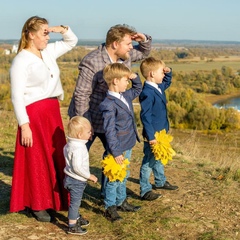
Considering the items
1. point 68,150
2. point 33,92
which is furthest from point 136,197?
point 33,92

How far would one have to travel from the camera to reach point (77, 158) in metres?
3.62

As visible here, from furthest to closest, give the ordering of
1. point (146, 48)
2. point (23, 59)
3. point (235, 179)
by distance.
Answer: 1. point (235, 179)
2. point (146, 48)
3. point (23, 59)

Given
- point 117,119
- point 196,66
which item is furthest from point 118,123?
point 196,66

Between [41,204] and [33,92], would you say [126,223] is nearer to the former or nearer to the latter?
[41,204]

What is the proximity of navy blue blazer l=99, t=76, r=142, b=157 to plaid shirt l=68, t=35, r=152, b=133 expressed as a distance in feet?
0.89

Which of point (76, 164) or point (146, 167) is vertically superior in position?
point (76, 164)

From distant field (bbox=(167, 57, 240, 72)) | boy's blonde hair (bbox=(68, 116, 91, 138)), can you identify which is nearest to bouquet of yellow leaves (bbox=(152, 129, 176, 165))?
boy's blonde hair (bbox=(68, 116, 91, 138))

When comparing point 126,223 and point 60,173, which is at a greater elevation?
point 60,173

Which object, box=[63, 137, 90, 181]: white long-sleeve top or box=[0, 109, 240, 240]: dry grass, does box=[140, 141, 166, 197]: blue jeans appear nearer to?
box=[0, 109, 240, 240]: dry grass

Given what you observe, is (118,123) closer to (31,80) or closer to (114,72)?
(114,72)

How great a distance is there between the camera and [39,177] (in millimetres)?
3953

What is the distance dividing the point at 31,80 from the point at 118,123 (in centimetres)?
85

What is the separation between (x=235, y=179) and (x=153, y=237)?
7.09 ft

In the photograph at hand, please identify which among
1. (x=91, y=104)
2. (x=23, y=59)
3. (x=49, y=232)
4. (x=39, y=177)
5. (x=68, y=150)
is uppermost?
(x=23, y=59)
